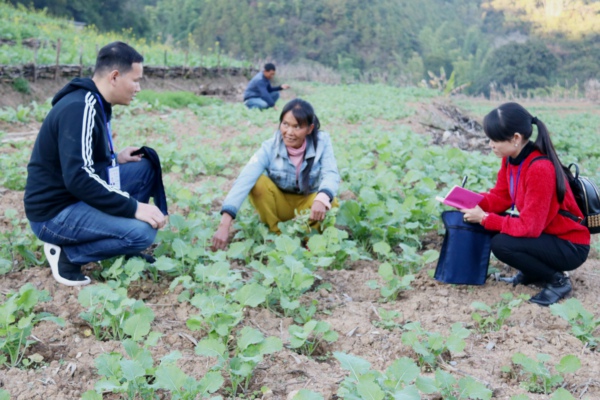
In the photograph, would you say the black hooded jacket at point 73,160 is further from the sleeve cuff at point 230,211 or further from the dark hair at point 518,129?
the dark hair at point 518,129

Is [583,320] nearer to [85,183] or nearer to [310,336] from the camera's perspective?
[310,336]

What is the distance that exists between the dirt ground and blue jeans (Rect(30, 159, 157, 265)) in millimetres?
206

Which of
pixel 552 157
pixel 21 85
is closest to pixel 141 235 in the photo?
pixel 552 157

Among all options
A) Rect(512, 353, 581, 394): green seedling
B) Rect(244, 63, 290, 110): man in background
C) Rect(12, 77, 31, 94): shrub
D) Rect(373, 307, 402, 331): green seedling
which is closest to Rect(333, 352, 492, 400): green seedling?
Rect(512, 353, 581, 394): green seedling

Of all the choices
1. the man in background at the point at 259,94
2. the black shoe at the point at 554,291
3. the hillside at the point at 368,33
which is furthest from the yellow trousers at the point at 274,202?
the hillside at the point at 368,33

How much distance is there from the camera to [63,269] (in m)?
3.14

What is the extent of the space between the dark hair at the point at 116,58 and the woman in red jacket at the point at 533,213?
1830mm

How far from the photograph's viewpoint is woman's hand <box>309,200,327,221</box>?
3687 millimetres

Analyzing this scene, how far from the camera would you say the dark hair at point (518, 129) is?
9.78ft

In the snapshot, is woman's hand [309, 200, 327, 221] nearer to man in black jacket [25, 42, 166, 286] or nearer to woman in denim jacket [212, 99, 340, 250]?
woman in denim jacket [212, 99, 340, 250]

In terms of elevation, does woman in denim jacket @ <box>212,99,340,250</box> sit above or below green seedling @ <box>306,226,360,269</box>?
above

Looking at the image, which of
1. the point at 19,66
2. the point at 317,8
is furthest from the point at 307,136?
the point at 317,8

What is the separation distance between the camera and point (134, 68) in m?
3.10

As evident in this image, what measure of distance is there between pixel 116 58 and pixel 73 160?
567 mm
